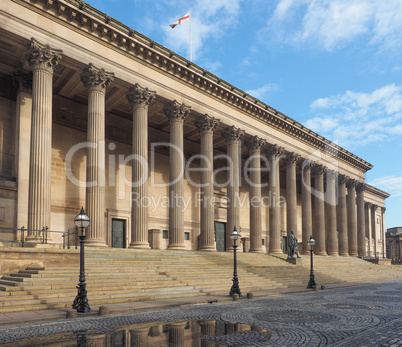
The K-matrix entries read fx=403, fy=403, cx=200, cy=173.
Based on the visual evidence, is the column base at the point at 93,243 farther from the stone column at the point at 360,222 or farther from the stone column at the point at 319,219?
the stone column at the point at 360,222

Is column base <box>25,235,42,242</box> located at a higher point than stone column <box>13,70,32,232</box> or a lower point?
lower

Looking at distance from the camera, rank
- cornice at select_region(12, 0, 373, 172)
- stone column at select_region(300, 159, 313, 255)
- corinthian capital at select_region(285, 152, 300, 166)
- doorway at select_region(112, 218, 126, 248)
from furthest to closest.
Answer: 1. stone column at select_region(300, 159, 313, 255)
2. corinthian capital at select_region(285, 152, 300, 166)
3. doorway at select_region(112, 218, 126, 248)
4. cornice at select_region(12, 0, 373, 172)

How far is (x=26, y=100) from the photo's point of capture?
26953mm

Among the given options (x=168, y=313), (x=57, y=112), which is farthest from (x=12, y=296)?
(x=57, y=112)

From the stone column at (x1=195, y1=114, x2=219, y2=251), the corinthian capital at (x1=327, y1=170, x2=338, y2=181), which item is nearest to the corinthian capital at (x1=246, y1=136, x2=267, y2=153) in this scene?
the stone column at (x1=195, y1=114, x2=219, y2=251)

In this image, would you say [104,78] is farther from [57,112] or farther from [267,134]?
[267,134]

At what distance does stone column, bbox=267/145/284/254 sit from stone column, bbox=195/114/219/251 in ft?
30.3

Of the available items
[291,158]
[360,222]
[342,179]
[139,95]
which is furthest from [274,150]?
[360,222]

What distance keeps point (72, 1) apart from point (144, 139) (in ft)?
32.3

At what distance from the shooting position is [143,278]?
20.7 m

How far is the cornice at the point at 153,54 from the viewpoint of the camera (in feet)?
Result: 79.6

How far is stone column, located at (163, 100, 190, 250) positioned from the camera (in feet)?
99.1

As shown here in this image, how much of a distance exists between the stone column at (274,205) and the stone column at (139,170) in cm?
1654

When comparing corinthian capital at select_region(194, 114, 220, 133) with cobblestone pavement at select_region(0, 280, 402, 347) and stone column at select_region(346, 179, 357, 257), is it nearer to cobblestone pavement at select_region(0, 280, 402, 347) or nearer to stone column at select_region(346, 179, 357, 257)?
cobblestone pavement at select_region(0, 280, 402, 347)
